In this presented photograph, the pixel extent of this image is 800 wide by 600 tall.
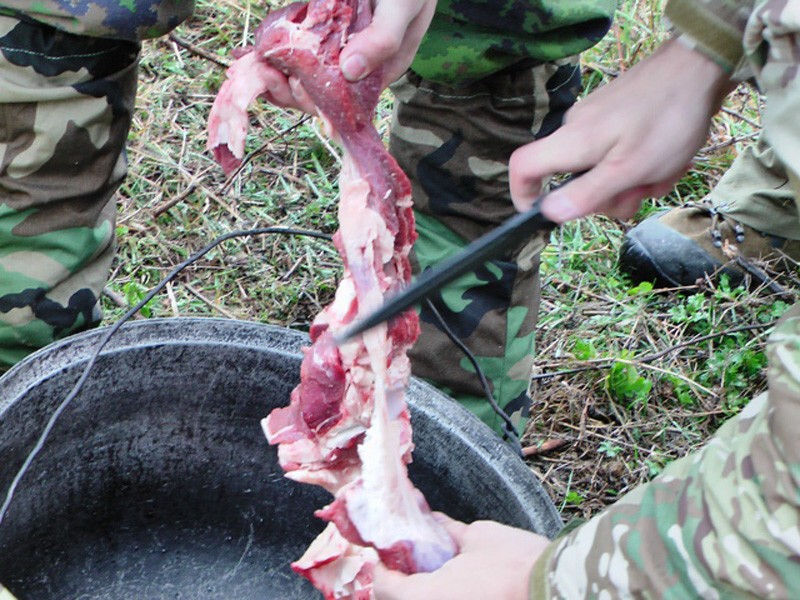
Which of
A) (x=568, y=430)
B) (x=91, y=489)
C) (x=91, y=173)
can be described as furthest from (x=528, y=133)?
(x=91, y=489)

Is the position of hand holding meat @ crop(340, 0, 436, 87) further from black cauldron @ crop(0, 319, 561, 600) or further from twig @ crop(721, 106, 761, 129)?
twig @ crop(721, 106, 761, 129)

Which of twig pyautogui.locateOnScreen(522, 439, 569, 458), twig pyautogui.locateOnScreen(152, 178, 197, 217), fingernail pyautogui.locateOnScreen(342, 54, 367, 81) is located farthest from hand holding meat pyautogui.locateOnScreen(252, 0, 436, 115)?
twig pyautogui.locateOnScreen(152, 178, 197, 217)

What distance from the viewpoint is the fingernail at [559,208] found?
94 centimetres

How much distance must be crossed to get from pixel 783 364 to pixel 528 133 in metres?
1.02

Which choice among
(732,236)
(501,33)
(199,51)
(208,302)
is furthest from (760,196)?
(199,51)

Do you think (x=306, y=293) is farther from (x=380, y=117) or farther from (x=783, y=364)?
(x=783, y=364)

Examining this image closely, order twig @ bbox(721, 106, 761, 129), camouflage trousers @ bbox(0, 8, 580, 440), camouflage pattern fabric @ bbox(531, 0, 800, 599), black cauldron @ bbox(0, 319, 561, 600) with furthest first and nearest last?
twig @ bbox(721, 106, 761, 129) → camouflage trousers @ bbox(0, 8, 580, 440) → black cauldron @ bbox(0, 319, 561, 600) → camouflage pattern fabric @ bbox(531, 0, 800, 599)

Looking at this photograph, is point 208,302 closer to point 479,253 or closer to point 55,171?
point 55,171

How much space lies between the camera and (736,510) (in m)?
0.82

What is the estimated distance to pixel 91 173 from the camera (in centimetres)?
172

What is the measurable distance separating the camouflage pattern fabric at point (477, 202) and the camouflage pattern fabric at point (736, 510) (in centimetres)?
86

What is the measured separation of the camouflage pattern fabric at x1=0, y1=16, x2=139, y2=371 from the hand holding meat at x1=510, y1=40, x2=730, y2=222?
871mm

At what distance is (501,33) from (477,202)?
316 mm

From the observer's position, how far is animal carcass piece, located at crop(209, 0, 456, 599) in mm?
1147
